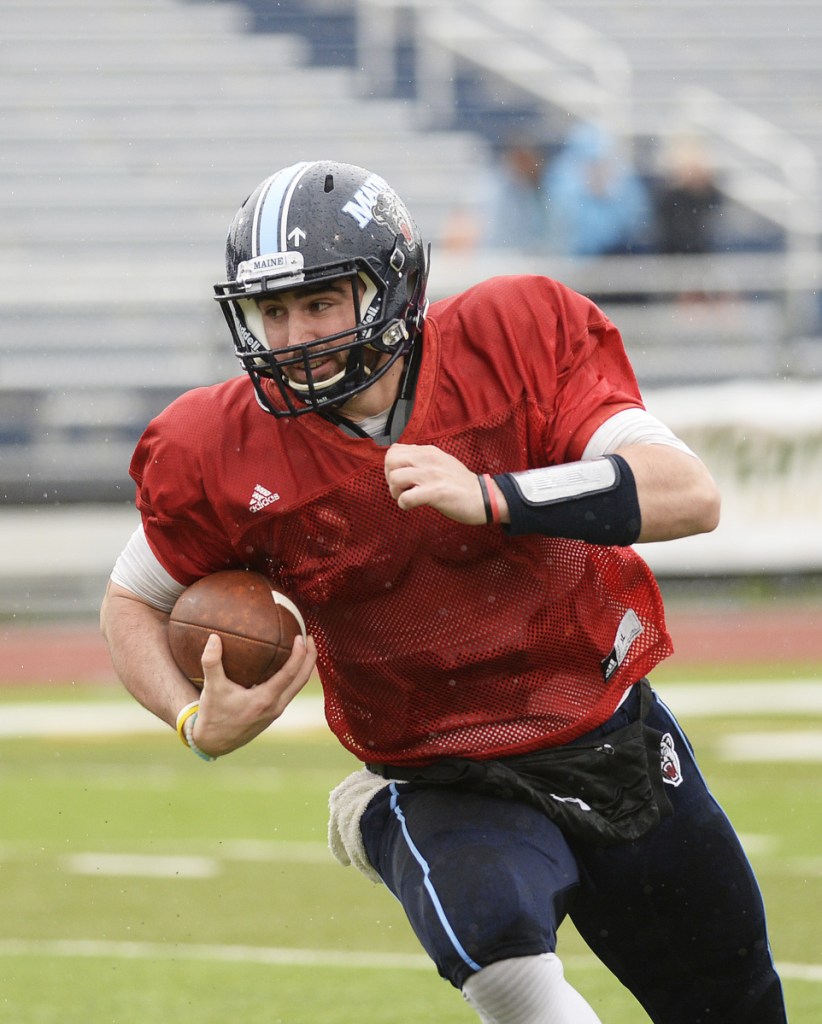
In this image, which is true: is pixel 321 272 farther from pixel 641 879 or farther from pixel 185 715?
pixel 641 879

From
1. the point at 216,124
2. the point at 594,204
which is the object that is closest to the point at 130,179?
the point at 216,124

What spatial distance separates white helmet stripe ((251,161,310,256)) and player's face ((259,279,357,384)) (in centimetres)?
9

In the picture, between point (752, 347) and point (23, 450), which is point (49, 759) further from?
point (752, 347)

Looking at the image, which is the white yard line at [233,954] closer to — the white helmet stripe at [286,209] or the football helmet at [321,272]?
the football helmet at [321,272]

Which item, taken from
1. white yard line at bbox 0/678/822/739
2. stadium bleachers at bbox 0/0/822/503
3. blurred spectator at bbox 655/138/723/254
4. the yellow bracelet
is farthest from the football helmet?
blurred spectator at bbox 655/138/723/254

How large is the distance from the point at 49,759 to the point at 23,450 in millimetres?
4171

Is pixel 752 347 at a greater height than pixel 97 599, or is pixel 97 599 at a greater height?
pixel 752 347

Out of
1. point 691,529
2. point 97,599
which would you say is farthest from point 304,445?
point 97,599

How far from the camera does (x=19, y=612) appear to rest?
1162cm

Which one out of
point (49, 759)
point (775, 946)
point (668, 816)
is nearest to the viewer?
point (668, 816)

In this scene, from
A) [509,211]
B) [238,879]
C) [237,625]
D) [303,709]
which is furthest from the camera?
[509,211]

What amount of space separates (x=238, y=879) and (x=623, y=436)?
332 cm

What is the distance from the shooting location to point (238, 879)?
19.2 ft

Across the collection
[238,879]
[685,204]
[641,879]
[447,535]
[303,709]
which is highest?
[447,535]
